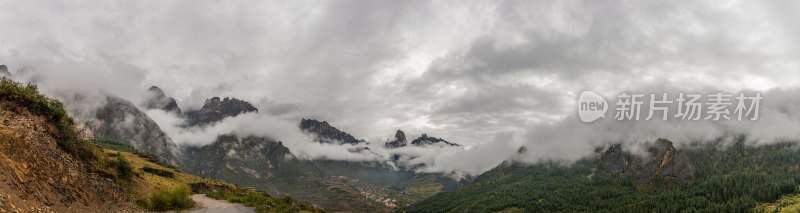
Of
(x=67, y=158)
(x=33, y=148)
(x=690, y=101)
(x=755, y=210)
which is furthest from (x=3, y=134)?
(x=755, y=210)

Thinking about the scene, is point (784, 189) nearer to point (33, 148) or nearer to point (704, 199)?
point (704, 199)

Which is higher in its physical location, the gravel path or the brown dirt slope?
the brown dirt slope

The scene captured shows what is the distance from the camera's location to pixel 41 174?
2623 cm

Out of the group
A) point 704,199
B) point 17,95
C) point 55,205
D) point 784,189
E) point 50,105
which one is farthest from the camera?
point 704,199

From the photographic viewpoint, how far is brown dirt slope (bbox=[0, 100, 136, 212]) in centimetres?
2252

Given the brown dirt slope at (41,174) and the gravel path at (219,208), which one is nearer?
the brown dirt slope at (41,174)

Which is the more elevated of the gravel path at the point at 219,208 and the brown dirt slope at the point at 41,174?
the brown dirt slope at the point at 41,174

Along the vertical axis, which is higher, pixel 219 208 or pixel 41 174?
pixel 41 174

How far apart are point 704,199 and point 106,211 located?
258 metres

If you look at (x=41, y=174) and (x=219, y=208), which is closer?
(x=41, y=174)

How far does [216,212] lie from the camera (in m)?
46.4

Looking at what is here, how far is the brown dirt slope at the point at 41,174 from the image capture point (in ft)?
73.9

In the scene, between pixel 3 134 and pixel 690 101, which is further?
pixel 690 101

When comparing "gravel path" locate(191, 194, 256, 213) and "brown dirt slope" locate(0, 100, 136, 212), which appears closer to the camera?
"brown dirt slope" locate(0, 100, 136, 212)
